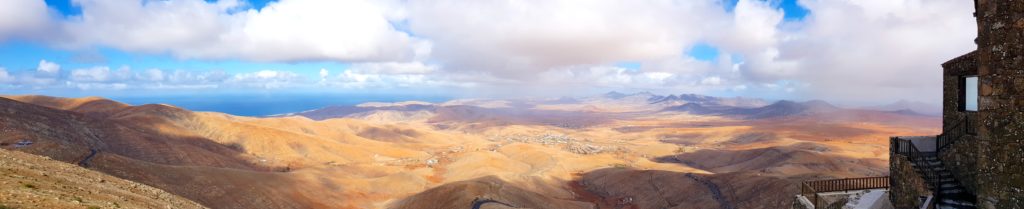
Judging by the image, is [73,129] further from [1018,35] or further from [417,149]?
[1018,35]

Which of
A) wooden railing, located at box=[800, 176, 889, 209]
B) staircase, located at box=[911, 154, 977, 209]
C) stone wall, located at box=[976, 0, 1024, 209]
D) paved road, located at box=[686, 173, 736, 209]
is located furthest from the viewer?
paved road, located at box=[686, 173, 736, 209]

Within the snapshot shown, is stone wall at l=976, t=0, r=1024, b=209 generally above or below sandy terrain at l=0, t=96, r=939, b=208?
above

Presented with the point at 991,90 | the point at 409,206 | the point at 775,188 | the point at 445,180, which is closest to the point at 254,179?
the point at 409,206

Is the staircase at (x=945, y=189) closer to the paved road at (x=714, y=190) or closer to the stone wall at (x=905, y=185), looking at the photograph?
the stone wall at (x=905, y=185)

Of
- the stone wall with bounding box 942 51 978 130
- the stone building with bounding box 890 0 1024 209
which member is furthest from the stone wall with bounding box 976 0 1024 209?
the stone wall with bounding box 942 51 978 130

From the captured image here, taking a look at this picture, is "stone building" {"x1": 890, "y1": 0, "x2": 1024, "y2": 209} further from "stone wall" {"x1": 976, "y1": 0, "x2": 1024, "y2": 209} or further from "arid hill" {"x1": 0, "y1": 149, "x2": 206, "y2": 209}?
"arid hill" {"x1": 0, "y1": 149, "x2": 206, "y2": 209}

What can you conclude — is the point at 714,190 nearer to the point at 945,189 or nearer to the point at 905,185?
the point at 905,185

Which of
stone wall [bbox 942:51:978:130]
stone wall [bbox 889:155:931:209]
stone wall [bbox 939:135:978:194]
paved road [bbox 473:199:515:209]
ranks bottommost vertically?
paved road [bbox 473:199:515:209]
